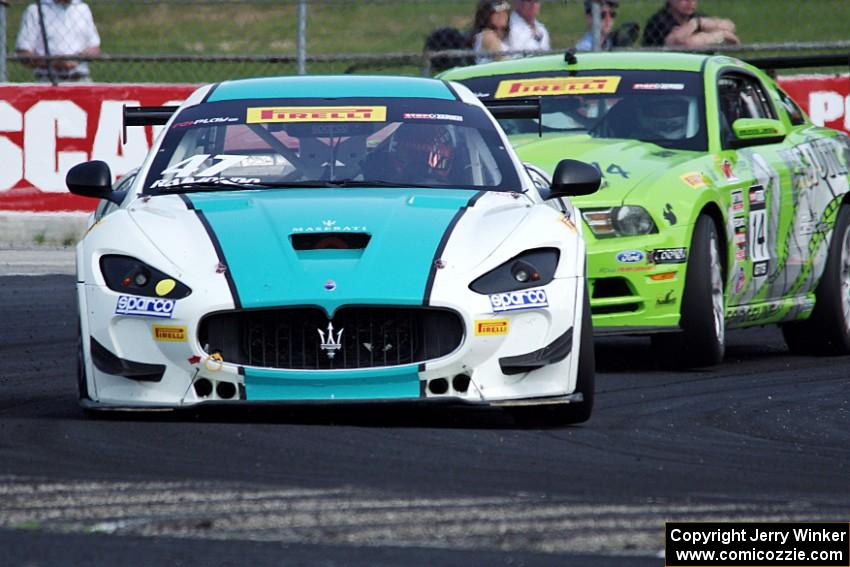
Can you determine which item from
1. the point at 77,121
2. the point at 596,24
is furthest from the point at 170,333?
the point at 596,24

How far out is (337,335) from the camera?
21.5 feet

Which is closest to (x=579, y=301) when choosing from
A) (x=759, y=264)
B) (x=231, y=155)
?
(x=231, y=155)

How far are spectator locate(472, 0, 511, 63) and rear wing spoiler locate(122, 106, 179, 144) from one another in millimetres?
7533

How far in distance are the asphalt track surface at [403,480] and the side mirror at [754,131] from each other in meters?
1.85

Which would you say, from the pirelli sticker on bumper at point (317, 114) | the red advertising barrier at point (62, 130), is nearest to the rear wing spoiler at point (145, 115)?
the pirelli sticker on bumper at point (317, 114)

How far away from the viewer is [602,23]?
52.2ft

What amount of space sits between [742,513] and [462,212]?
2.17m

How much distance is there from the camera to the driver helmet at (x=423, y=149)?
766cm

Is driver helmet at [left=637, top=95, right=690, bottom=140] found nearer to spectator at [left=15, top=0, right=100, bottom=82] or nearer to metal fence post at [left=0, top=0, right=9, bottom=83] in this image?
spectator at [left=15, top=0, right=100, bottom=82]

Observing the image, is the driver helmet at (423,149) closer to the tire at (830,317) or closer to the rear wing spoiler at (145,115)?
the rear wing spoiler at (145,115)

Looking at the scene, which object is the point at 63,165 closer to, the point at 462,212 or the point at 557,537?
the point at 462,212

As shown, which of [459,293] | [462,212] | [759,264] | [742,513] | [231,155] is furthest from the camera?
[759,264]

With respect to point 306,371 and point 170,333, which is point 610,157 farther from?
point 170,333

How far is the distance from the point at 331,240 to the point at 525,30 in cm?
980
